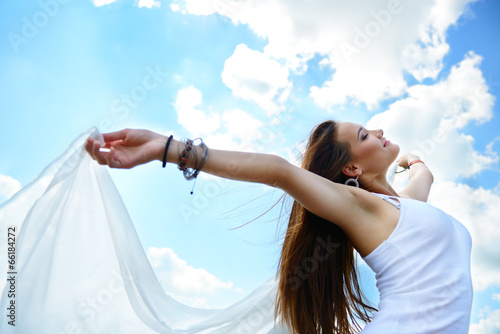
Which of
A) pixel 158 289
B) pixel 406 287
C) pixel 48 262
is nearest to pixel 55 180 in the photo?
pixel 48 262

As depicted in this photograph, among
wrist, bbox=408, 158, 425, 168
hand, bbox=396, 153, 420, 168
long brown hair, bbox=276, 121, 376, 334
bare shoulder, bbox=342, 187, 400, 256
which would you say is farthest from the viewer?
hand, bbox=396, 153, 420, 168

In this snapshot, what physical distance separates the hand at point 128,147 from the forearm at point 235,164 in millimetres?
38

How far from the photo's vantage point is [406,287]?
6.06 ft

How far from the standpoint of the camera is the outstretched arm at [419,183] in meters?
3.07

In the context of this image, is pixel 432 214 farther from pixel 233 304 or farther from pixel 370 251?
pixel 233 304

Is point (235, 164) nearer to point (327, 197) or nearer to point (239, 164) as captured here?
point (239, 164)

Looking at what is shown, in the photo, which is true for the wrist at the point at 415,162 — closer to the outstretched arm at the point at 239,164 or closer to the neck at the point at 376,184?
the neck at the point at 376,184

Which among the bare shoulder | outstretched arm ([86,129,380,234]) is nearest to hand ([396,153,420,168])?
the bare shoulder

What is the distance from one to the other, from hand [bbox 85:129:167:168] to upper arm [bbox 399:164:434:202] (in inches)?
83.7

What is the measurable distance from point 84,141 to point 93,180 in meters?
0.22

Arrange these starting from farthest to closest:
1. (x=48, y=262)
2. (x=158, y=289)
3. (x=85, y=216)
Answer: (x=158, y=289), (x=85, y=216), (x=48, y=262)

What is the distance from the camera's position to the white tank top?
70.0 inches

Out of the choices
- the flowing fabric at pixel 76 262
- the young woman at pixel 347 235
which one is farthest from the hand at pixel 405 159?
the flowing fabric at pixel 76 262

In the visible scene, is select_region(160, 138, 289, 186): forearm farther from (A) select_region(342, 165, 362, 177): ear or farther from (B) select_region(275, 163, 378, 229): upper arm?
(A) select_region(342, 165, 362, 177): ear
